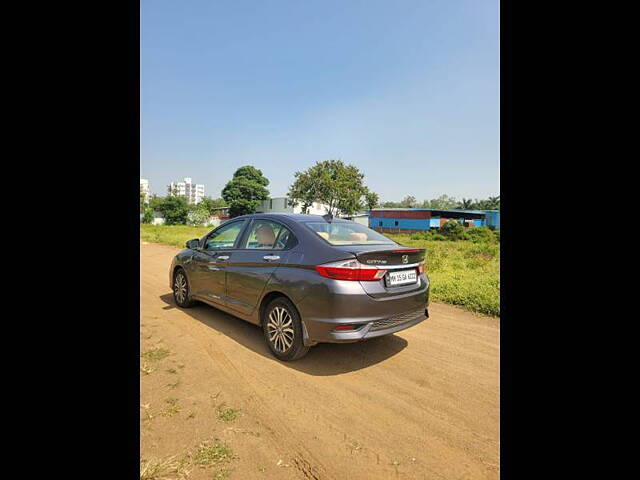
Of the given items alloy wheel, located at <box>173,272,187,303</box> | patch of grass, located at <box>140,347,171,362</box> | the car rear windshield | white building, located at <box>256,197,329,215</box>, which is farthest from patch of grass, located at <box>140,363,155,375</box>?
white building, located at <box>256,197,329,215</box>

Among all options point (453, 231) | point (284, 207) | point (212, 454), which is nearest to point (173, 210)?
point (284, 207)

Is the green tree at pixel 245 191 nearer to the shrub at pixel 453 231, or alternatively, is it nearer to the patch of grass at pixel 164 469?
the shrub at pixel 453 231

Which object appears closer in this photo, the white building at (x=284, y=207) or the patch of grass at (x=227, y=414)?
the patch of grass at (x=227, y=414)

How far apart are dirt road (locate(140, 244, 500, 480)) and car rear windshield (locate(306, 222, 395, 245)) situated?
122 centimetres

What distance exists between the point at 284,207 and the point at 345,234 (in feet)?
150

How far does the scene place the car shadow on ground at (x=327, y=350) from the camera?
321 cm

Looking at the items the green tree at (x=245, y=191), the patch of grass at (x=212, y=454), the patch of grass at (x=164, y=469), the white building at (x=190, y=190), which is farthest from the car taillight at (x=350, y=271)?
the white building at (x=190, y=190)

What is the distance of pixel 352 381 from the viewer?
9.61ft

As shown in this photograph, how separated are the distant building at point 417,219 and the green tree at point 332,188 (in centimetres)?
352

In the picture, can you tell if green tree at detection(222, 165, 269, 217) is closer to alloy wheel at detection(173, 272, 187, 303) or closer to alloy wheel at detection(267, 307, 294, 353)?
alloy wheel at detection(173, 272, 187, 303)

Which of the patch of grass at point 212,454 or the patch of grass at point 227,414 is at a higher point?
the patch of grass at point 227,414
